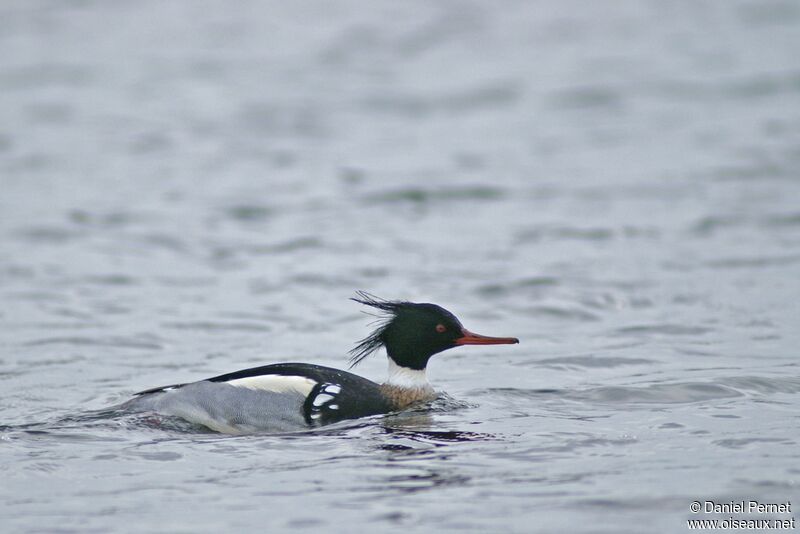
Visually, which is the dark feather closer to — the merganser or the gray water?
the merganser

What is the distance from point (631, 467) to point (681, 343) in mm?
4469

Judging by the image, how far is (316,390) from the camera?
10.2m

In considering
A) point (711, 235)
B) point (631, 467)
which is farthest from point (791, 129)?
point (631, 467)

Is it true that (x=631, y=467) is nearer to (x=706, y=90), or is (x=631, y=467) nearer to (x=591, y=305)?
(x=591, y=305)

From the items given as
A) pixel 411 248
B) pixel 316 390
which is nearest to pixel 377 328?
pixel 316 390

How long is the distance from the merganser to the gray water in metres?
0.18

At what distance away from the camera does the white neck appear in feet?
35.4

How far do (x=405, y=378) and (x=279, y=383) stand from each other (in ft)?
3.81

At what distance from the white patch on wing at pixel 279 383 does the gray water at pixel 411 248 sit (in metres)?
0.38

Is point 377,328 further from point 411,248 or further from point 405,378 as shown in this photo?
point 411,248

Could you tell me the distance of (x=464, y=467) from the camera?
914 centimetres

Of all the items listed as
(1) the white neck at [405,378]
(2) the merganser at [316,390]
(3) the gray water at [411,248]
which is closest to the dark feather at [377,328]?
(2) the merganser at [316,390]

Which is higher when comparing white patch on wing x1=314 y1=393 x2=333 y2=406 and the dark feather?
the dark feather

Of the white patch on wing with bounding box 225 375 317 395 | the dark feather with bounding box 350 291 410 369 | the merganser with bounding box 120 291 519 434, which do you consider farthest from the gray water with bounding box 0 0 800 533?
the dark feather with bounding box 350 291 410 369
